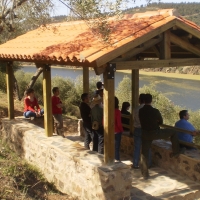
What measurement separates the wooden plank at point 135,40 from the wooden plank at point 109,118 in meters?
0.46

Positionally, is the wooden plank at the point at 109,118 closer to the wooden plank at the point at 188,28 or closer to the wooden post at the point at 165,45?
the wooden post at the point at 165,45

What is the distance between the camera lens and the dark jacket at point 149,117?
19.7ft

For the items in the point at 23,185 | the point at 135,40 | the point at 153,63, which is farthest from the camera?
the point at 153,63

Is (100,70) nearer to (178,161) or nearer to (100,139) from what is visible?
(100,139)

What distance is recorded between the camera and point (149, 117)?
6.03 m

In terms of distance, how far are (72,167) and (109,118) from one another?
129 centimetres

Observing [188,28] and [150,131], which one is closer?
[188,28]

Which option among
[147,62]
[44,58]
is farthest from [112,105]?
[44,58]

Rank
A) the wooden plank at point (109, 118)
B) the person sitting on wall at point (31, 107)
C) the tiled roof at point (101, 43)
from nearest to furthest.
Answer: the tiled roof at point (101, 43), the wooden plank at point (109, 118), the person sitting on wall at point (31, 107)

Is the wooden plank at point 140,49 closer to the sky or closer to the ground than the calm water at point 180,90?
closer to the sky

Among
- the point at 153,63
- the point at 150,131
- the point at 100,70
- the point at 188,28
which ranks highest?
the point at 188,28

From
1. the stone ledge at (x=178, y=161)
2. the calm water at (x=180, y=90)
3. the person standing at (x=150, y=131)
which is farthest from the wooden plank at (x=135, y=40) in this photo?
the calm water at (x=180, y=90)

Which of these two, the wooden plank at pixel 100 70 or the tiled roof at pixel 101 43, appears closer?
the tiled roof at pixel 101 43

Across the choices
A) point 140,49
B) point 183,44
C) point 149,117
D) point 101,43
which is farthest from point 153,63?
point 101,43
